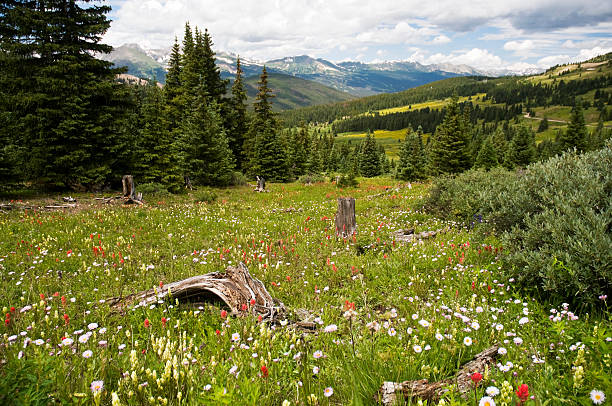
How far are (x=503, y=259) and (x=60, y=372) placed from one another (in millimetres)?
6725

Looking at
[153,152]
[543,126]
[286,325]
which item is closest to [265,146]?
[153,152]

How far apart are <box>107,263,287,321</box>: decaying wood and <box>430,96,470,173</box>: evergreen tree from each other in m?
44.2

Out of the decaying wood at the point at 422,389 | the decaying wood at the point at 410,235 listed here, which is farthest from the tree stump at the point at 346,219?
the decaying wood at the point at 422,389

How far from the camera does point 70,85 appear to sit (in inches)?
728

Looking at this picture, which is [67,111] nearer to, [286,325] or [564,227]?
[286,325]

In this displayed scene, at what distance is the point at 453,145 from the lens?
1727 inches

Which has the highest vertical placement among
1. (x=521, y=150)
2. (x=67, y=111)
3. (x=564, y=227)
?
(x=67, y=111)

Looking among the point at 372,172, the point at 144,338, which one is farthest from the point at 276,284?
the point at 372,172

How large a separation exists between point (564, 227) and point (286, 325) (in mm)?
4828

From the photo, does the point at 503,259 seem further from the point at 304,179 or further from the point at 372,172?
the point at 372,172

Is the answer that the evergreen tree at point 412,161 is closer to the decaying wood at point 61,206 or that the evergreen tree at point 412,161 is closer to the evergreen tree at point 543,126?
the decaying wood at point 61,206

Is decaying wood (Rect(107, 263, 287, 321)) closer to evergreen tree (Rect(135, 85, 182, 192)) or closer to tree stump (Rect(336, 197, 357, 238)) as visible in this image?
tree stump (Rect(336, 197, 357, 238))

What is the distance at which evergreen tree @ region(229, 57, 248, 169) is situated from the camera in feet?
141

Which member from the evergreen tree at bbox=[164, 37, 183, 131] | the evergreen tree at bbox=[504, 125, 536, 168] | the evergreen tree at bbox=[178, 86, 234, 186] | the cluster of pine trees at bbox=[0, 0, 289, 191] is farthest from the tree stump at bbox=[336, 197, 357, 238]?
the evergreen tree at bbox=[504, 125, 536, 168]
